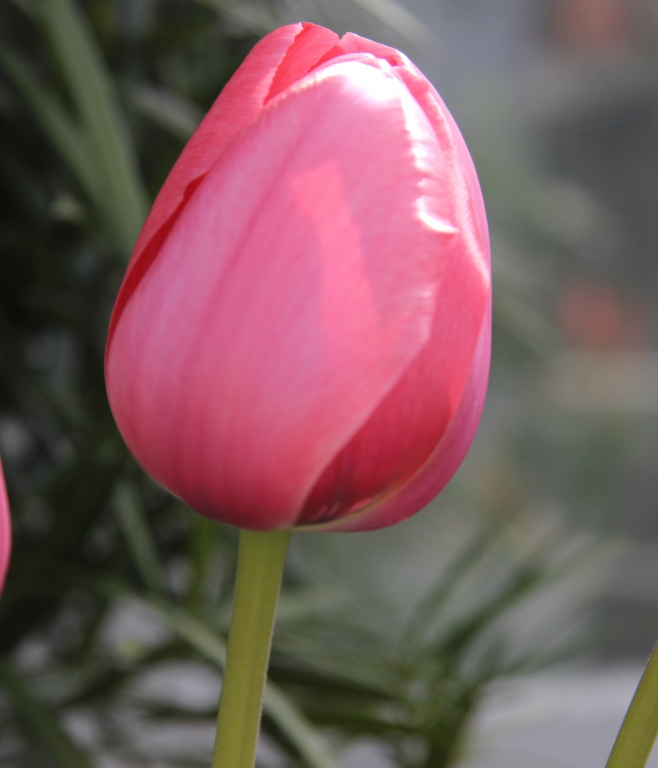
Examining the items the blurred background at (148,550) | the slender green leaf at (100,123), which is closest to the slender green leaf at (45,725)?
the blurred background at (148,550)

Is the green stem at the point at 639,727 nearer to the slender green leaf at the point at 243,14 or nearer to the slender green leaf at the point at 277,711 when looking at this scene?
the slender green leaf at the point at 277,711

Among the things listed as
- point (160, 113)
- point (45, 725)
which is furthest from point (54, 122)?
point (45, 725)

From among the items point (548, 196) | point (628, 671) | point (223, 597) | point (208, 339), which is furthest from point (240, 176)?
point (628, 671)

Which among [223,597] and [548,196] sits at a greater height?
[548,196]

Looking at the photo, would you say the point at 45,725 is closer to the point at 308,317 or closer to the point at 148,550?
the point at 148,550

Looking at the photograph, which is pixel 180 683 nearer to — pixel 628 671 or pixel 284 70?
pixel 628 671

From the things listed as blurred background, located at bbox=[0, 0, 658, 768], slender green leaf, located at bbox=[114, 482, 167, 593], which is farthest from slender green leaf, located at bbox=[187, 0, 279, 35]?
slender green leaf, located at bbox=[114, 482, 167, 593]
